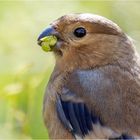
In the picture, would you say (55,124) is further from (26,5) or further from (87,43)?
(26,5)

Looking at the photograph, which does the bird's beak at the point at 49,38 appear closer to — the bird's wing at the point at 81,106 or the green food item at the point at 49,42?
the green food item at the point at 49,42

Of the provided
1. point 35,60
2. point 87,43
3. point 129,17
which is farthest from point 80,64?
point 129,17

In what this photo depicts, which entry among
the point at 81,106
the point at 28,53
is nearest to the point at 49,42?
the point at 81,106

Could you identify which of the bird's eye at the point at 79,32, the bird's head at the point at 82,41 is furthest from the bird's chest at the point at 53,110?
the bird's eye at the point at 79,32

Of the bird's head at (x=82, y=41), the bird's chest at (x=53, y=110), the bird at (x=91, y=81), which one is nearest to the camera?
the bird at (x=91, y=81)

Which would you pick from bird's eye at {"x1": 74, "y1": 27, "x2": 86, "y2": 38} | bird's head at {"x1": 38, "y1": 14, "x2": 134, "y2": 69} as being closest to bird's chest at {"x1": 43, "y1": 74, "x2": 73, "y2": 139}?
bird's head at {"x1": 38, "y1": 14, "x2": 134, "y2": 69}

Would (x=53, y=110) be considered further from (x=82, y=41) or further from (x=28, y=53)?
(x=28, y=53)

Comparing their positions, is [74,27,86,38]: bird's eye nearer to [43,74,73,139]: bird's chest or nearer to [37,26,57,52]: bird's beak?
[37,26,57,52]: bird's beak
